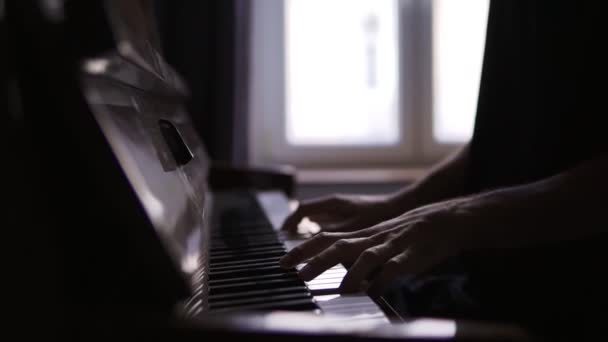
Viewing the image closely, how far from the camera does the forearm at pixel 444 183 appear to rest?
1.03 meters

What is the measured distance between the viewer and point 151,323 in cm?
29

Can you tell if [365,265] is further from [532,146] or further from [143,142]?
[532,146]

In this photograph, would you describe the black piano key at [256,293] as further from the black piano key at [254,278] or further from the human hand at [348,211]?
the human hand at [348,211]

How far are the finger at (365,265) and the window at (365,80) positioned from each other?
1.89 m

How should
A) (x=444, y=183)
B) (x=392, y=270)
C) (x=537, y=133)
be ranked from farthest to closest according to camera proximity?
(x=444, y=183), (x=537, y=133), (x=392, y=270)

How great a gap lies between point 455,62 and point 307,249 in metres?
2.20

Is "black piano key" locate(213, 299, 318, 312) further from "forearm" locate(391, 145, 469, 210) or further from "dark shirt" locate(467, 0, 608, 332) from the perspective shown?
"forearm" locate(391, 145, 469, 210)

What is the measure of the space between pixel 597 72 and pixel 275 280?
1.72 ft

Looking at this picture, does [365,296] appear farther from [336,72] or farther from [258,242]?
[336,72]

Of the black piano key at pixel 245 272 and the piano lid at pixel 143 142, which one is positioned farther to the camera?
the black piano key at pixel 245 272

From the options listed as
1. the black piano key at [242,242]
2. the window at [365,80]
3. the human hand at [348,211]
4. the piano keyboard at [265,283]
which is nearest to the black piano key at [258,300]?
the piano keyboard at [265,283]

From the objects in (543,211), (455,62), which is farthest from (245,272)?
(455,62)

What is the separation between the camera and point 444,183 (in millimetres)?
1036

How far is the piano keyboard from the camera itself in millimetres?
428
